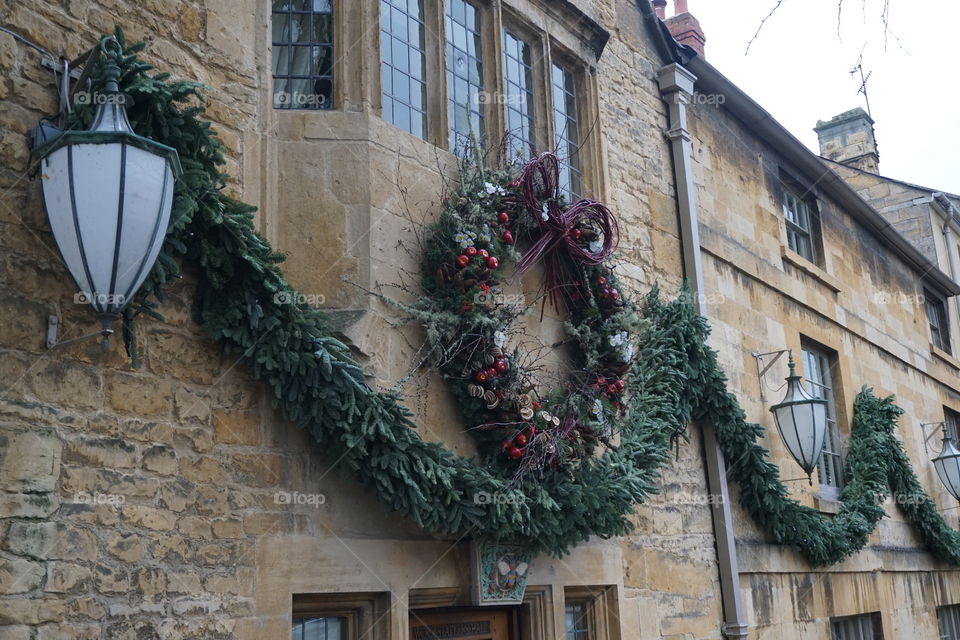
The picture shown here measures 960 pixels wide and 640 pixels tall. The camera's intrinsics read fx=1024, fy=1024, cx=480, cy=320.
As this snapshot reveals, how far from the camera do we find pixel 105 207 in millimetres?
4164

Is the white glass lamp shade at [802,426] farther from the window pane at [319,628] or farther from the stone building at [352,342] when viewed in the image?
the window pane at [319,628]

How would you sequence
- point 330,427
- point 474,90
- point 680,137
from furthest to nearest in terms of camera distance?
1. point 680,137
2. point 474,90
3. point 330,427

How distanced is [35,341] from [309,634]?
7.11ft

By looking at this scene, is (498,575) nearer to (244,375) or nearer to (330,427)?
(330,427)

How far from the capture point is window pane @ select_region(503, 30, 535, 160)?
7.57 m

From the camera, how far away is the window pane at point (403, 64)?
6562mm

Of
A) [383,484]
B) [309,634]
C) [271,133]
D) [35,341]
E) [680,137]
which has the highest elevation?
[680,137]

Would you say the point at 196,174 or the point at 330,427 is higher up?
the point at 196,174

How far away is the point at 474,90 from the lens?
23.8ft

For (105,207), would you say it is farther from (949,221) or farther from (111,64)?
(949,221)

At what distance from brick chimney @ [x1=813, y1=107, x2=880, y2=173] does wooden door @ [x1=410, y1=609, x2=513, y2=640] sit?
1843cm

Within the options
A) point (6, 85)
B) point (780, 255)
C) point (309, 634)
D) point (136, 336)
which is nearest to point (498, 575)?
point (309, 634)

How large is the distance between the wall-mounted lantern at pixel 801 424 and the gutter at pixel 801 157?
303 centimetres

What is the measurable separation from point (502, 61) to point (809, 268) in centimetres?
565
